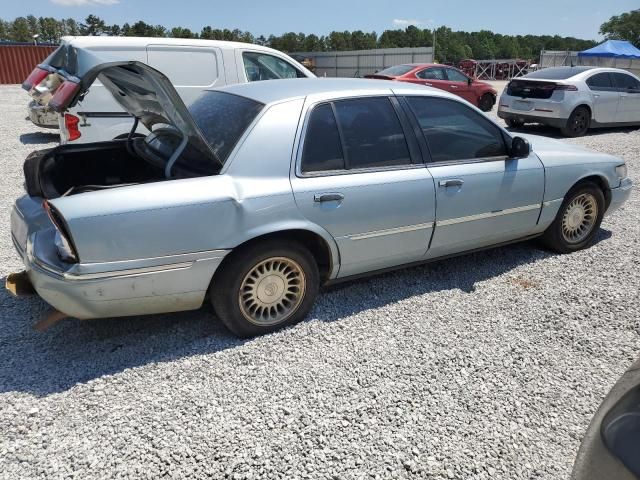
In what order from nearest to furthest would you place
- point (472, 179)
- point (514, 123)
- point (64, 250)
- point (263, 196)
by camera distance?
point (64, 250)
point (263, 196)
point (472, 179)
point (514, 123)

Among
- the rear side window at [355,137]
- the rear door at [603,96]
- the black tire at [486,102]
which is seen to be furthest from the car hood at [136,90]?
the black tire at [486,102]

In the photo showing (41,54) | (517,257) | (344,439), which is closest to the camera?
(344,439)

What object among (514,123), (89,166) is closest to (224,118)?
(89,166)

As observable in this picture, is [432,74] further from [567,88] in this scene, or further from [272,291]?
[272,291]

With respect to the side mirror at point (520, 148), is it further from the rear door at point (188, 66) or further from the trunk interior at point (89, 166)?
the rear door at point (188, 66)

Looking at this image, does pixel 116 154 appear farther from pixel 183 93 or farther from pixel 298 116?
pixel 183 93

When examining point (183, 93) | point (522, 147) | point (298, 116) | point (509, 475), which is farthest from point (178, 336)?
point (183, 93)

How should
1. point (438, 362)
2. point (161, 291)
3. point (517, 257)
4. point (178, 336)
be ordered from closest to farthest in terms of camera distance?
point (161, 291) → point (438, 362) → point (178, 336) → point (517, 257)

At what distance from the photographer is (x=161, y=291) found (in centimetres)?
288

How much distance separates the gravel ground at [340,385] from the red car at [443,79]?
36.8 feet

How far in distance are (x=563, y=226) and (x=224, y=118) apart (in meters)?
3.20

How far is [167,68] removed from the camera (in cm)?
745

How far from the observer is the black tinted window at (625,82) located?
1201 cm

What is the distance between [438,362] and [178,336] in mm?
1656
